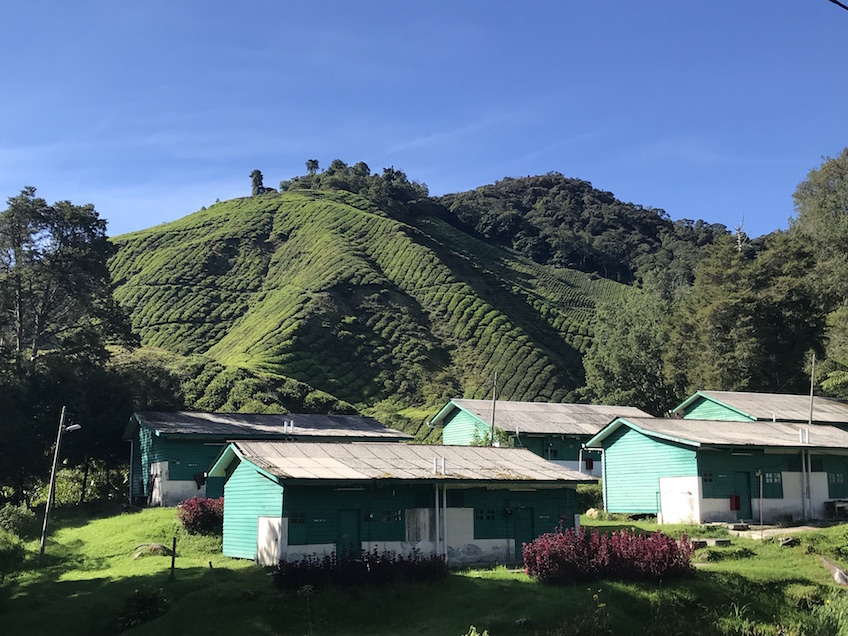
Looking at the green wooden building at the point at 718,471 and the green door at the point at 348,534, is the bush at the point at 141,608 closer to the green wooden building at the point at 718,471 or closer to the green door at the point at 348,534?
the green door at the point at 348,534

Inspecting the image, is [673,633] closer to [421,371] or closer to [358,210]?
[421,371]

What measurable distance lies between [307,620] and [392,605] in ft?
7.08

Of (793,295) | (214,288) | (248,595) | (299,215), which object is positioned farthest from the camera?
(299,215)

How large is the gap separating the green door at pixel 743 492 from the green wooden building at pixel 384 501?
809 cm

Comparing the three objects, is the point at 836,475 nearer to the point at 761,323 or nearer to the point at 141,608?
the point at 761,323

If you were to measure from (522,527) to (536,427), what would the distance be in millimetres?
17694

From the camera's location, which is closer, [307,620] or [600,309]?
[307,620]

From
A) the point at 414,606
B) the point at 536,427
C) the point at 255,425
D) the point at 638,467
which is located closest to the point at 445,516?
the point at 414,606

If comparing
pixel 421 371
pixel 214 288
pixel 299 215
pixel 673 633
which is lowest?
pixel 673 633

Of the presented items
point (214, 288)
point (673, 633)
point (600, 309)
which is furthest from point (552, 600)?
point (214, 288)

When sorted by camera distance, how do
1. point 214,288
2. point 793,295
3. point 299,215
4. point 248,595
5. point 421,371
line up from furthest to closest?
point 299,215, point 214,288, point 421,371, point 793,295, point 248,595

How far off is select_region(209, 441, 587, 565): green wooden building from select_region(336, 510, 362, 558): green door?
29 mm

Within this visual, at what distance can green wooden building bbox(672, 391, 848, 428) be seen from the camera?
42.8 metres

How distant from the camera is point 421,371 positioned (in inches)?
3221
